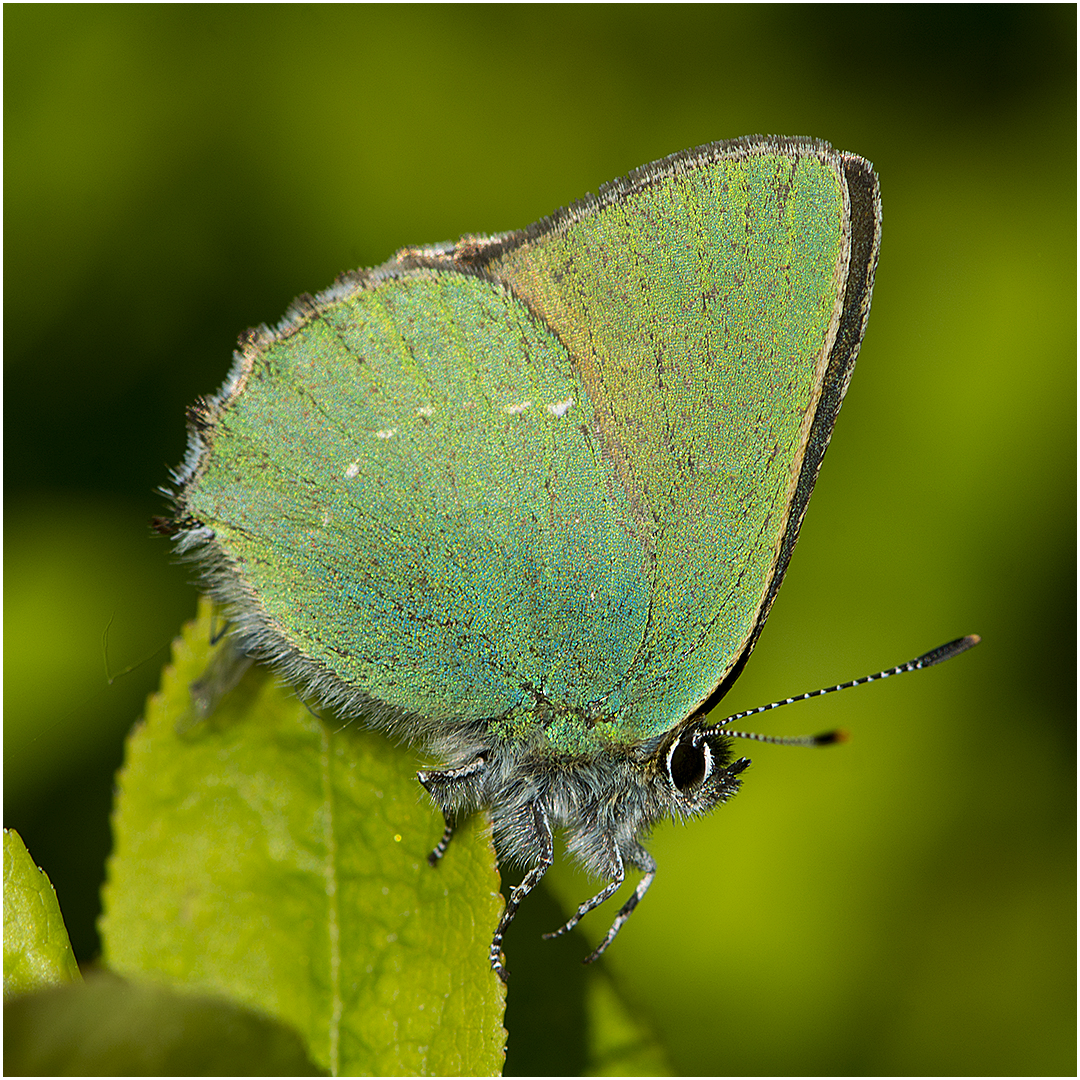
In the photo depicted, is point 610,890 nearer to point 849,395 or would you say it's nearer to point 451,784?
point 451,784

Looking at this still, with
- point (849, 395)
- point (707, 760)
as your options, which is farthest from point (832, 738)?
point (849, 395)

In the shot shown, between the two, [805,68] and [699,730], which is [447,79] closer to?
[805,68]

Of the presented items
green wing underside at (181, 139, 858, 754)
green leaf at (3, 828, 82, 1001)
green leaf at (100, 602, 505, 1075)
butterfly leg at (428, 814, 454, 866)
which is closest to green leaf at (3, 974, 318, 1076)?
green leaf at (3, 828, 82, 1001)

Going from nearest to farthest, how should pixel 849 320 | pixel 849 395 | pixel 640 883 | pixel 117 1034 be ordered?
pixel 117 1034
pixel 849 320
pixel 640 883
pixel 849 395

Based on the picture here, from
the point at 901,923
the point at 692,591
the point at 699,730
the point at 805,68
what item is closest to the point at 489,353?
the point at 692,591

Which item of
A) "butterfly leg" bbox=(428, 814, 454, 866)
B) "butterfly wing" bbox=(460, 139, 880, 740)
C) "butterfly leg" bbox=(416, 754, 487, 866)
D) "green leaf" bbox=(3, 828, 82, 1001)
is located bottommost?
"butterfly leg" bbox=(416, 754, 487, 866)

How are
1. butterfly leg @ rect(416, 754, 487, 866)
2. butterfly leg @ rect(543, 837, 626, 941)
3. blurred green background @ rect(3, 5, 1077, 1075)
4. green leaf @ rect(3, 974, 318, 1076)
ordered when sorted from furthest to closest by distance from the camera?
blurred green background @ rect(3, 5, 1077, 1075) → butterfly leg @ rect(543, 837, 626, 941) → butterfly leg @ rect(416, 754, 487, 866) → green leaf @ rect(3, 974, 318, 1076)

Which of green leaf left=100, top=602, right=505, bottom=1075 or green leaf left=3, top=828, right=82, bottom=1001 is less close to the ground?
green leaf left=3, top=828, right=82, bottom=1001

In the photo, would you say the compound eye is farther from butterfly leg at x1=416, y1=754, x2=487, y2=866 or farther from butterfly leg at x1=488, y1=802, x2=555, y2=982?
butterfly leg at x1=416, y1=754, x2=487, y2=866
